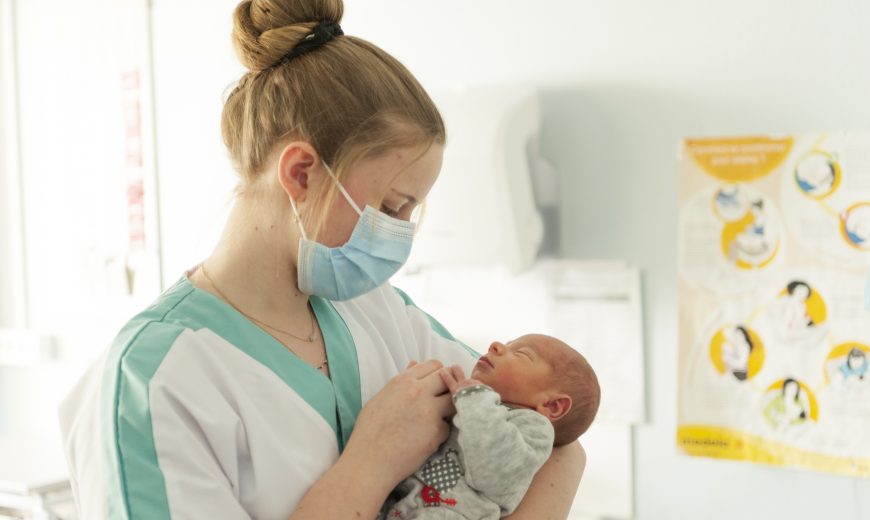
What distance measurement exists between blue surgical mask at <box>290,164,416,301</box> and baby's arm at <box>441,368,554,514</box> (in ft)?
0.56

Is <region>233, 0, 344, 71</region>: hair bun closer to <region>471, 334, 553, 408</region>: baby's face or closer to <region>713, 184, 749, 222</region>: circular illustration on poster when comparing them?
<region>471, 334, 553, 408</region>: baby's face

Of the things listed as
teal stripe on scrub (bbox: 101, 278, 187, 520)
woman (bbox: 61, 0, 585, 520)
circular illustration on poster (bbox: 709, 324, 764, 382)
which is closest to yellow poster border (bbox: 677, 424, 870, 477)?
circular illustration on poster (bbox: 709, 324, 764, 382)

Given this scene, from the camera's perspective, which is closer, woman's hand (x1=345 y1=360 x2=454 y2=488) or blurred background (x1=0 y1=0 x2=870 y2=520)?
woman's hand (x1=345 y1=360 x2=454 y2=488)

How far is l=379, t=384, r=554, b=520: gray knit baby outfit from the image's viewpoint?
112cm

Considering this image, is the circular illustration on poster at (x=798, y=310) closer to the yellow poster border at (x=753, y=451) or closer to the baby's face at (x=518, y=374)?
the yellow poster border at (x=753, y=451)

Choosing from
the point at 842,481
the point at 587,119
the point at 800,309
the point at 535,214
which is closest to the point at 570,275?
the point at 535,214

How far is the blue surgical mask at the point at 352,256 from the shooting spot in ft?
3.66

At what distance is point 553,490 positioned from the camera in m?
1.22

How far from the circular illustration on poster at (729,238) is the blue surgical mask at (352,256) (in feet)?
3.64

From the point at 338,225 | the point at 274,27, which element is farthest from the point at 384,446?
the point at 274,27

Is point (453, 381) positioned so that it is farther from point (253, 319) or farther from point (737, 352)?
point (737, 352)

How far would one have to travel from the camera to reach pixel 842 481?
1951mm

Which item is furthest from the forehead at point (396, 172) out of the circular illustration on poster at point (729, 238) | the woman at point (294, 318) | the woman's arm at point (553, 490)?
the circular illustration on poster at point (729, 238)

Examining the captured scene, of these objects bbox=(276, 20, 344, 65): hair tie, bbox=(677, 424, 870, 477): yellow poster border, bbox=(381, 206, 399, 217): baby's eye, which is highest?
bbox=(276, 20, 344, 65): hair tie
